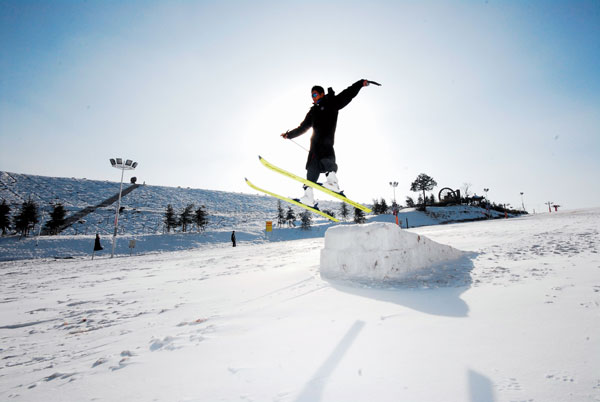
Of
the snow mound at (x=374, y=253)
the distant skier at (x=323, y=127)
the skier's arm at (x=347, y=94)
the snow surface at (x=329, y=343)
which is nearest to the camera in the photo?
the snow surface at (x=329, y=343)

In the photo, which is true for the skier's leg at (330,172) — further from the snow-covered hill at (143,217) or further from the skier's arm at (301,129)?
the snow-covered hill at (143,217)

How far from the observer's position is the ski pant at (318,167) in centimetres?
490

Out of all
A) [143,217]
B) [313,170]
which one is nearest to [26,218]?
[143,217]

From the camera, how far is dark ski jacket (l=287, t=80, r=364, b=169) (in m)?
4.70

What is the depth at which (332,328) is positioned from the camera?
2131 mm

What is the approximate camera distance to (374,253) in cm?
410

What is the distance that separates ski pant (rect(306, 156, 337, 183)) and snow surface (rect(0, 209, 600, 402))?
2.39 meters

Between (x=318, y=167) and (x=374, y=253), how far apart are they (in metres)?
2.07

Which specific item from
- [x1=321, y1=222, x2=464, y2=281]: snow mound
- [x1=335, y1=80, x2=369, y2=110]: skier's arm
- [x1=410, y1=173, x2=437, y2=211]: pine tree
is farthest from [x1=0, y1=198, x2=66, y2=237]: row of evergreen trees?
[x1=410, y1=173, x2=437, y2=211]: pine tree

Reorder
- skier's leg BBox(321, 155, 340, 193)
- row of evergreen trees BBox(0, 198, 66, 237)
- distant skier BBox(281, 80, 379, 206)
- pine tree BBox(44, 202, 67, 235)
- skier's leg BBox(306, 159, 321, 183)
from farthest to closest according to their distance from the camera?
pine tree BBox(44, 202, 67, 235), row of evergreen trees BBox(0, 198, 66, 237), skier's leg BBox(306, 159, 321, 183), skier's leg BBox(321, 155, 340, 193), distant skier BBox(281, 80, 379, 206)

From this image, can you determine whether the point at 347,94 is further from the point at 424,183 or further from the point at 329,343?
the point at 424,183

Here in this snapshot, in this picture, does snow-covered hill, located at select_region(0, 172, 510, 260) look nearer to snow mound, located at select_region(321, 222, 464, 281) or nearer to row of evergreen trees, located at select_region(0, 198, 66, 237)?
row of evergreen trees, located at select_region(0, 198, 66, 237)

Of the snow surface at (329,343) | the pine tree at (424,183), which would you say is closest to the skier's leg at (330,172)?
the snow surface at (329,343)

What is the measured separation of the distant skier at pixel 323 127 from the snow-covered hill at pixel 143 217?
31107 mm
